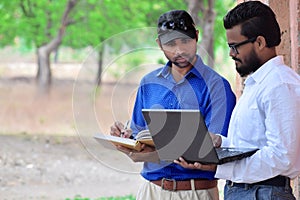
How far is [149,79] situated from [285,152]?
36.7 inches

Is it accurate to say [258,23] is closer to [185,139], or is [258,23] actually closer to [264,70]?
[264,70]

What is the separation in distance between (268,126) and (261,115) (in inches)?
3.0

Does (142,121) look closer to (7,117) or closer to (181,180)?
(181,180)

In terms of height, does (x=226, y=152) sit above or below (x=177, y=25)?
below

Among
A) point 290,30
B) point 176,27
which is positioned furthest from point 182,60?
point 290,30

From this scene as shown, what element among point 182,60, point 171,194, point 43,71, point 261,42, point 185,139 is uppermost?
point 261,42

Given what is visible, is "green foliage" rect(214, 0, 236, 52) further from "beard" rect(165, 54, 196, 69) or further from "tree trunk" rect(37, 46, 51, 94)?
"beard" rect(165, 54, 196, 69)

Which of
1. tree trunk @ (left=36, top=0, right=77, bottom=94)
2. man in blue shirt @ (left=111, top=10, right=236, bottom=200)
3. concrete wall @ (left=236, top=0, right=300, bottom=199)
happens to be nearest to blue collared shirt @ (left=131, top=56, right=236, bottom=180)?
man in blue shirt @ (left=111, top=10, right=236, bottom=200)

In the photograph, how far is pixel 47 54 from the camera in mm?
14461

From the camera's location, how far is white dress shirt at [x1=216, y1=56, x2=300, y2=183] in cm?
216

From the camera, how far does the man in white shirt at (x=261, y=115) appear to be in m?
2.16

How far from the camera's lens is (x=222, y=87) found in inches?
109

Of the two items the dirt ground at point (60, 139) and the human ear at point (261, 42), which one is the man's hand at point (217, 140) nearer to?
the human ear at point (261, 42)

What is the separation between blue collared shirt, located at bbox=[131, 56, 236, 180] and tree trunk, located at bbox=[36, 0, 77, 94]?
10941 millimetres
